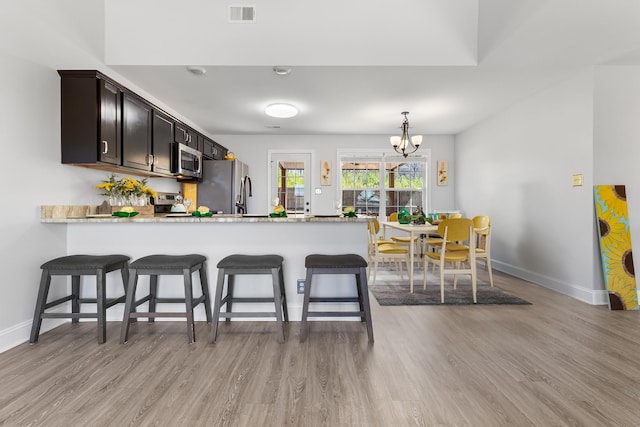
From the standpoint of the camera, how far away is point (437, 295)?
3691mm

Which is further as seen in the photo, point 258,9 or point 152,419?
point 258,9

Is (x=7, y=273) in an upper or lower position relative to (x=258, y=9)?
lower

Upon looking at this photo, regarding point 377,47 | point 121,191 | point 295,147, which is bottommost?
point 121,191

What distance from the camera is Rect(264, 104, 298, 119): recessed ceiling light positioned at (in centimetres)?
453

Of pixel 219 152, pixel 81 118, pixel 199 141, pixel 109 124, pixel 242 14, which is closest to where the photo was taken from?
pixel 81 118

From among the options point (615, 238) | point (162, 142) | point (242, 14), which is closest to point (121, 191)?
point (162, 142)

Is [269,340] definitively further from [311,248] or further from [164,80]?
[164,80]

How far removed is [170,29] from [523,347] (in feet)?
13.8

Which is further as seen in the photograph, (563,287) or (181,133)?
(181,133)

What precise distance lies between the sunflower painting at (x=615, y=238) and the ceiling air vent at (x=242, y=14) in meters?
3.97

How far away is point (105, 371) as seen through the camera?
1.95 meters

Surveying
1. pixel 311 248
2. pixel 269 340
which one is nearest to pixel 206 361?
pixel 269 340

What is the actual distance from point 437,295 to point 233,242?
2407mm

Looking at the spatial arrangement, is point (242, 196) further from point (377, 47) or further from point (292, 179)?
point (377, 47)
